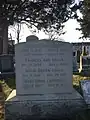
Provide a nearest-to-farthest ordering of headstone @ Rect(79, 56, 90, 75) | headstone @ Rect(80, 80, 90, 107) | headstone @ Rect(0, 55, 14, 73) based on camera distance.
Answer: headstone @ Rect(80, 80, 90, 107), headstone @ Rect(0, 55, 14, 73), headstone @ Rect(79, 56, 90, 75)

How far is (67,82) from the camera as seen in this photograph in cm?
754

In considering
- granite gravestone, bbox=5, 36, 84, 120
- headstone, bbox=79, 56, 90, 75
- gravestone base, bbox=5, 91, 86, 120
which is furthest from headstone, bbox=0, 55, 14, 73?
gravestone base, bbox=5, 91, 86, 120

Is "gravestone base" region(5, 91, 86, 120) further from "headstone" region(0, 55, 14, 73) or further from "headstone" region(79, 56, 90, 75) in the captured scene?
"headstone" region(79, 56, 90, 75)

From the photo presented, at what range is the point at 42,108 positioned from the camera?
22.9 feet

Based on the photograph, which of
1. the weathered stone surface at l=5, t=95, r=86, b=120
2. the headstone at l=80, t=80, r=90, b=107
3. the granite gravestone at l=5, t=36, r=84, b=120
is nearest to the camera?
the weathered stone surface at l=5, t=95, r=86, b=120

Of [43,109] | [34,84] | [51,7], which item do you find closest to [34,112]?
[43,109]

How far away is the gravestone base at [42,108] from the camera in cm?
696

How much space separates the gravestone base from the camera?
6961mm

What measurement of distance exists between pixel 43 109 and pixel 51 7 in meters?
19.2

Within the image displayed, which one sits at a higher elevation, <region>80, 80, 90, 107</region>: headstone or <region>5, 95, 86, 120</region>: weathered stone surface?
<region>80, 80, 90, 107</region>: headstone

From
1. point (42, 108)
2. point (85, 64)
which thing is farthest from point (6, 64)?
point (42, 108)

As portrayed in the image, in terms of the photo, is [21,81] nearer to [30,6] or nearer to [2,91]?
[2,91]

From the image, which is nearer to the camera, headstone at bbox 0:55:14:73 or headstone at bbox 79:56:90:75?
headstone at bbox 0:55:14:73

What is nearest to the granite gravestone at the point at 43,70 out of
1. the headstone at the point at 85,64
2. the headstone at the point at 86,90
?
the headstone at the point at 86,90
